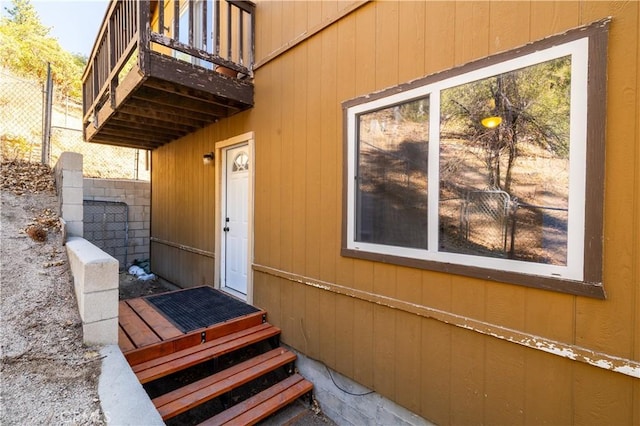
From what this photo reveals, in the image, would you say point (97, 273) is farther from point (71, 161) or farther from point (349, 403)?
point (349, 403)

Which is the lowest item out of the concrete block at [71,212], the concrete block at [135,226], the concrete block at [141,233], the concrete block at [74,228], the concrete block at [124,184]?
the concrete block at [141,233]

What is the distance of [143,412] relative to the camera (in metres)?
1.51

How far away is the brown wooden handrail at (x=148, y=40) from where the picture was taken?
2682 mm

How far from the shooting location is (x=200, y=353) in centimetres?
271

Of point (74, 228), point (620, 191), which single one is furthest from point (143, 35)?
point (620, 191)

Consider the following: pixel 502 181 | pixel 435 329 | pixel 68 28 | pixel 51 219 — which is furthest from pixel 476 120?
pixel 68 28

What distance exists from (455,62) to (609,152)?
1003 mm

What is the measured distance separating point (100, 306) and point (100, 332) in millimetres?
192

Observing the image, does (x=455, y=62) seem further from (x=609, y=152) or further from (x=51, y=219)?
(x=51, y=219)

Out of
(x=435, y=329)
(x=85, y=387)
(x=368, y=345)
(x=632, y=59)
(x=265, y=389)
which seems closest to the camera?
(x=632, y=59)

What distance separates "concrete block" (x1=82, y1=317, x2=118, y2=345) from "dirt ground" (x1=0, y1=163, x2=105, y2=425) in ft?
0.20

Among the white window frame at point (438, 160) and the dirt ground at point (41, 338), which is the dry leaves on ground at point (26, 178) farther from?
the white window frame at point (438, 160)

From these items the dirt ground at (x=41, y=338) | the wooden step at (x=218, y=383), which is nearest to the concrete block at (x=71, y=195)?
the dirt ground at (x=41, y=338)

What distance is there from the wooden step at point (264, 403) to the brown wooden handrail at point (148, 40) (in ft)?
10.0
